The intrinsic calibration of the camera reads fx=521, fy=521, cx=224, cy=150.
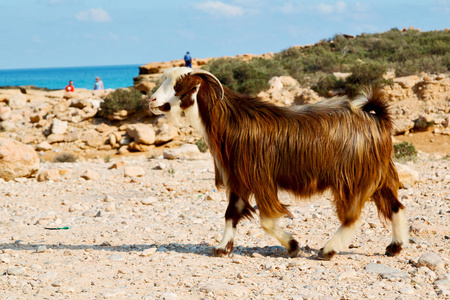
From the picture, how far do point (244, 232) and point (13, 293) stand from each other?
9.97 feet

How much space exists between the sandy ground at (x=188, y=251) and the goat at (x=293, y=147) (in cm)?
56

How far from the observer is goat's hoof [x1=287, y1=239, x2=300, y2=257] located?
18.1 feet

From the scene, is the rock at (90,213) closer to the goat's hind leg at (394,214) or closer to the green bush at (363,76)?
the goat's hind leg at (394,214)

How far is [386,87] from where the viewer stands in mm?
23125

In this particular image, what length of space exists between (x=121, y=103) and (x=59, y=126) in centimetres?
312

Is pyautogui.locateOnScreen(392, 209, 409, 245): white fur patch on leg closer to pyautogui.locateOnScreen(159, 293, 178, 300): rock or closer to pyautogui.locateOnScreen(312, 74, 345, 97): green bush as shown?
pyautogui.locateOnScreen(159, 293, 178, 300): rock

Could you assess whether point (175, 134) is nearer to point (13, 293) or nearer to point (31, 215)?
point (31, 215)

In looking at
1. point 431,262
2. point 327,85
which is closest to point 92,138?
point 327,85

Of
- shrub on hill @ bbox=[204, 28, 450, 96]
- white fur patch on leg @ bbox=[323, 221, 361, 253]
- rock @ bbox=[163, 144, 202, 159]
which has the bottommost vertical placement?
rock @ bbox=[163, 144, 202, 159]

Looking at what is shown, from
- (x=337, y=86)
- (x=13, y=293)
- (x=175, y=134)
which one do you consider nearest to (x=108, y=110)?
(x=175, y=134)

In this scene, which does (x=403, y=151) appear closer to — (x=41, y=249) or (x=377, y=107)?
(x=377, y=107)

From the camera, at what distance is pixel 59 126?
2416 cm

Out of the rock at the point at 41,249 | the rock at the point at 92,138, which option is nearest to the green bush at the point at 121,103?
the rock at the point at 92,138

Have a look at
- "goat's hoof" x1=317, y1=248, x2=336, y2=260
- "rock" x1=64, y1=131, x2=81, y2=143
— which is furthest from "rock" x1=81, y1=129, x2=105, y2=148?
"goat's hoof" x1=317, y1=248, x2=336, y2=260
